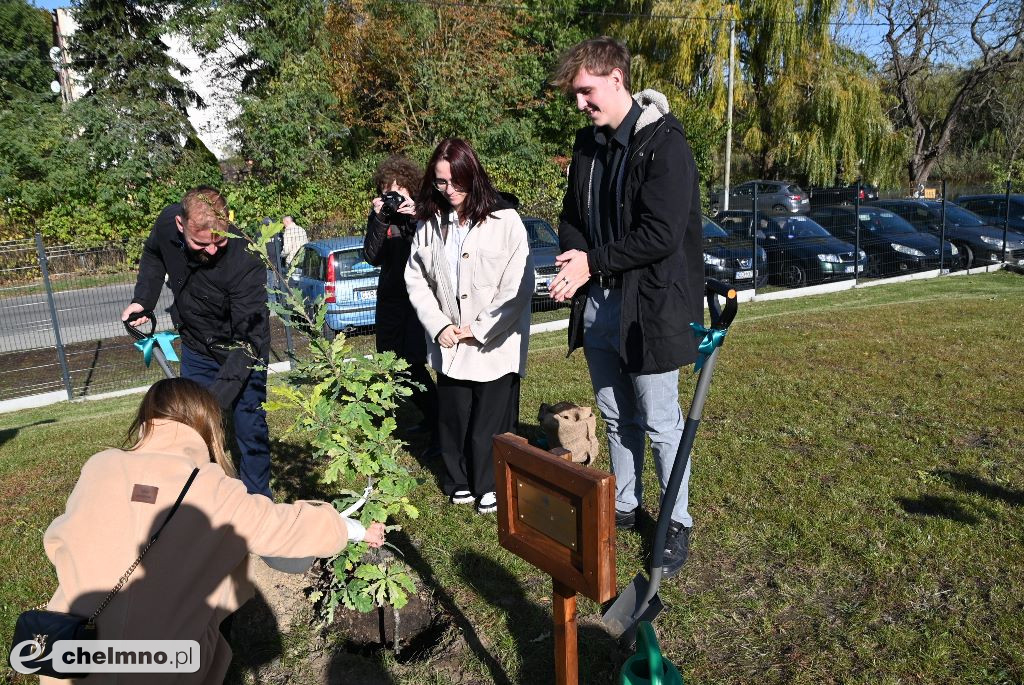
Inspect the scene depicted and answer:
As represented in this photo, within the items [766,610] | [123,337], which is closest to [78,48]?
[123,337]

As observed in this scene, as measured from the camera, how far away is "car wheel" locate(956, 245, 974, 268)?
15985 millimetres

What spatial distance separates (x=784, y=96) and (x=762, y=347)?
1826 cm

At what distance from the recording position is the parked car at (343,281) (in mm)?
10391

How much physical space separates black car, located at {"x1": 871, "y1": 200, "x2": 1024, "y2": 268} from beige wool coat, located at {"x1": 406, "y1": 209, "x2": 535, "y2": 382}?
45.9ft

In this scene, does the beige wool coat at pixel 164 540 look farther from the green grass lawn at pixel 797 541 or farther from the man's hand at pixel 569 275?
the man's hand at pixel 569 275

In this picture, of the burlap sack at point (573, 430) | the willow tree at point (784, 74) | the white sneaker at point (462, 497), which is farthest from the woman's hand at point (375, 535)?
the willow tree at point (784, 74)

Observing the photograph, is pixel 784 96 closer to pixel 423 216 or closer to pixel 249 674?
pixel 423 216

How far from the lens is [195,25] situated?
2378 cm

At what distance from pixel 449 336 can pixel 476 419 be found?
1.71 ft

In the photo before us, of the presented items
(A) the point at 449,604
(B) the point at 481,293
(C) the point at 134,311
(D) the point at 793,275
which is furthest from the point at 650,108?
(D) the point at 793,275

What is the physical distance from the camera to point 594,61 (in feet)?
11.1

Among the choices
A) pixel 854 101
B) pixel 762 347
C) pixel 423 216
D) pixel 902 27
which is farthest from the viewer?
pixel 902 27

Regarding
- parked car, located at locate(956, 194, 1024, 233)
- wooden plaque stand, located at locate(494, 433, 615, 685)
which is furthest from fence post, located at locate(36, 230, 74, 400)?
parked car, located at locate(956, 194, 1024, 233)

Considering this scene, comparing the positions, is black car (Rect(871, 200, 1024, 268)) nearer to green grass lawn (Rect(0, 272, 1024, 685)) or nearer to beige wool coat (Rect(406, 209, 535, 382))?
green grass lawn (Rect(0, 272, 1024, 685))
